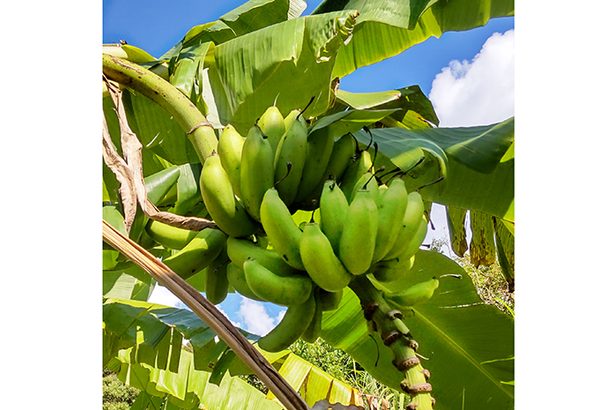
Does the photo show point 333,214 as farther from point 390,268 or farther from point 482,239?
point 482,239

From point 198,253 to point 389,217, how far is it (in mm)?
170

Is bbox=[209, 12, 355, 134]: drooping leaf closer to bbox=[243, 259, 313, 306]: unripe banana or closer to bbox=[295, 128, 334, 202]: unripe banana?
bbox=[295, 128, 334, 202]: unripe banana

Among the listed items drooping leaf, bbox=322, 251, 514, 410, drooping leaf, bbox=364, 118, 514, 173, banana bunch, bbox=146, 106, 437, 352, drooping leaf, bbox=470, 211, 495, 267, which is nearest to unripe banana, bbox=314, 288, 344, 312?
banana bunch, bbox=146, 106, 437, 352

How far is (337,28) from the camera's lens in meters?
0.74

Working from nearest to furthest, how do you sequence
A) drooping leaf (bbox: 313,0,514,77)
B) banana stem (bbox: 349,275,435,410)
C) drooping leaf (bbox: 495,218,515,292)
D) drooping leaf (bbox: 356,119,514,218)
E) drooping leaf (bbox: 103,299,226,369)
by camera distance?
banana stem (bbox: 349,275,435,410), drooping leaf (bbox: 356,119,514,218), drooping leaf (bbox: 313,0,514,77), drooping leaf (bbox: 103,299,226,369), drooping leaf (bbox: 495,218,515,292)

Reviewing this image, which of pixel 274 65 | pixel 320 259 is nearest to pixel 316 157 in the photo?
pixel 320 259

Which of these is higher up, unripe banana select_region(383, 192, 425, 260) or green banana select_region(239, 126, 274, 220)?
green banana select_region(239, 126, 274, 220)

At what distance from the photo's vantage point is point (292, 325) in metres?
0.50

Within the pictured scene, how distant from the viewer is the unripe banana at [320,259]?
1.48ft

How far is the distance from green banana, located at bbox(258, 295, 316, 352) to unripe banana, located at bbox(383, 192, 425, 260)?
0.07 metres

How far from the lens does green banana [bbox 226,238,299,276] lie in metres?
0.50

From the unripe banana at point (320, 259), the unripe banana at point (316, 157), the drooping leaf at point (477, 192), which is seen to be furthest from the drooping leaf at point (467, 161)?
the unripe banana at point (320, 259)
